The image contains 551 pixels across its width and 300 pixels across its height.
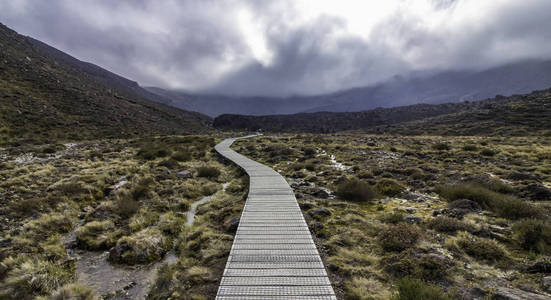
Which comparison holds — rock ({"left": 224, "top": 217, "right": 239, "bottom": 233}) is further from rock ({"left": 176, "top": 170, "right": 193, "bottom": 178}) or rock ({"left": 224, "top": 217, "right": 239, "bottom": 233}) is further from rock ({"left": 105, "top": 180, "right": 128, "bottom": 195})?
rock ({"left": 176, "top": 170, "right": 193, "bottom": 178})

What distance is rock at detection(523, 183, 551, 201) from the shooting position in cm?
990

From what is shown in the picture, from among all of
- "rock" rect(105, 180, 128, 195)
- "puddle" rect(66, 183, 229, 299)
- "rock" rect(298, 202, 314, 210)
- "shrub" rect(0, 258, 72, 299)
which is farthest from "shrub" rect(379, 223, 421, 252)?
"rock" rect(105, 180, 128, 195)

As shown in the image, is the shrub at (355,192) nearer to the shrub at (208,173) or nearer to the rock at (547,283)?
the rock at (547,283)

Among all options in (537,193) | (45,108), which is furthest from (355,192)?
(45,108)

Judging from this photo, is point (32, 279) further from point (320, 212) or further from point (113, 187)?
point (320, 212)

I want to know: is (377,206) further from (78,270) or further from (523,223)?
(78,270)

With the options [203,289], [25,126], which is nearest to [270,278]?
[203,289]

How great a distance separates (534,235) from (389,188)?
5.88 metres

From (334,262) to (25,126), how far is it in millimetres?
48473

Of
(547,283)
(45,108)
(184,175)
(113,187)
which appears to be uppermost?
(45,108)

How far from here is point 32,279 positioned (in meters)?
5.71

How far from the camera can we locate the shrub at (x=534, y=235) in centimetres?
621

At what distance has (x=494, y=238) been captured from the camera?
6906 mm

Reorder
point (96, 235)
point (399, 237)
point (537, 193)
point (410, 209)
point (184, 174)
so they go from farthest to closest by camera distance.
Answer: point (184, 174)
point (537, 193)
point (410, 209)
point (96, 235)
point (399, 237)
